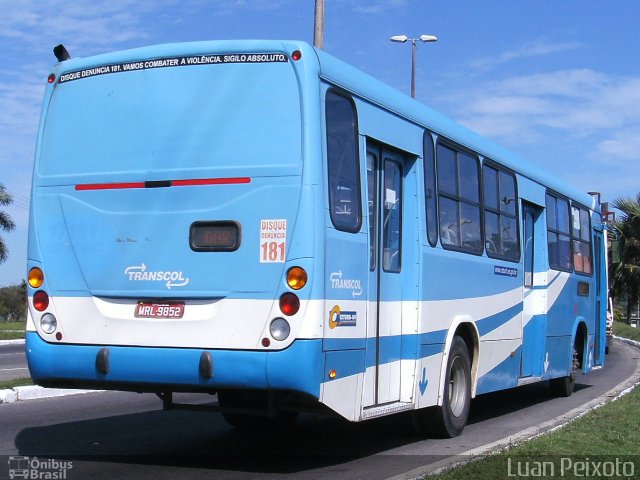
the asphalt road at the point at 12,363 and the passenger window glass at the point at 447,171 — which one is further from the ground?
the passenger window glass at the point at 447,171

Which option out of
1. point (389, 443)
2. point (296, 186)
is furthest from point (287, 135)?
point (389, 443)

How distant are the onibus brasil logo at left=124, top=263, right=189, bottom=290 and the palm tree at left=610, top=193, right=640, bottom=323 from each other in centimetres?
3783

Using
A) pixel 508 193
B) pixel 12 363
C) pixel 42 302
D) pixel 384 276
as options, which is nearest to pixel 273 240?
pixel 384 276

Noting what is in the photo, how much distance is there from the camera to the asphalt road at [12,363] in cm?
1653

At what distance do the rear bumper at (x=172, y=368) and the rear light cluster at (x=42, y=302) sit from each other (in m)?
0.11

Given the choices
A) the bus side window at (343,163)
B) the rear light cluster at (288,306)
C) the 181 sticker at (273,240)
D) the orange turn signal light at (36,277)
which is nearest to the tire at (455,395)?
the bus side window at (343,163)

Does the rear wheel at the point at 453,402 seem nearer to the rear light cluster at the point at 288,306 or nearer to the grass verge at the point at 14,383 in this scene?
the rear light cluster at the point at 288,306

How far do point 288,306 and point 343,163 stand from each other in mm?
1357

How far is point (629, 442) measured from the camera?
8.73m

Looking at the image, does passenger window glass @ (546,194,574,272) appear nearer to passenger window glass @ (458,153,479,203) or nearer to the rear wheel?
passenger window glass @ (458,153,479,203)

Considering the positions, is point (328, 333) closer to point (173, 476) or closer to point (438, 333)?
point (173, 476)

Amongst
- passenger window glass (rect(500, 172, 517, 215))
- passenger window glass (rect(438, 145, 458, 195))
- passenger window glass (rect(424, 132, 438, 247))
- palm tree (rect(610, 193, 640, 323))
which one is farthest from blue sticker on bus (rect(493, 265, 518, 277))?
palm tree (rect(610, 193, 640, 323))

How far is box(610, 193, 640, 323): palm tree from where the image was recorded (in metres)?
42.6

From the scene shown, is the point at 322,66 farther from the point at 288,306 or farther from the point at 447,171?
the point at 447,171
